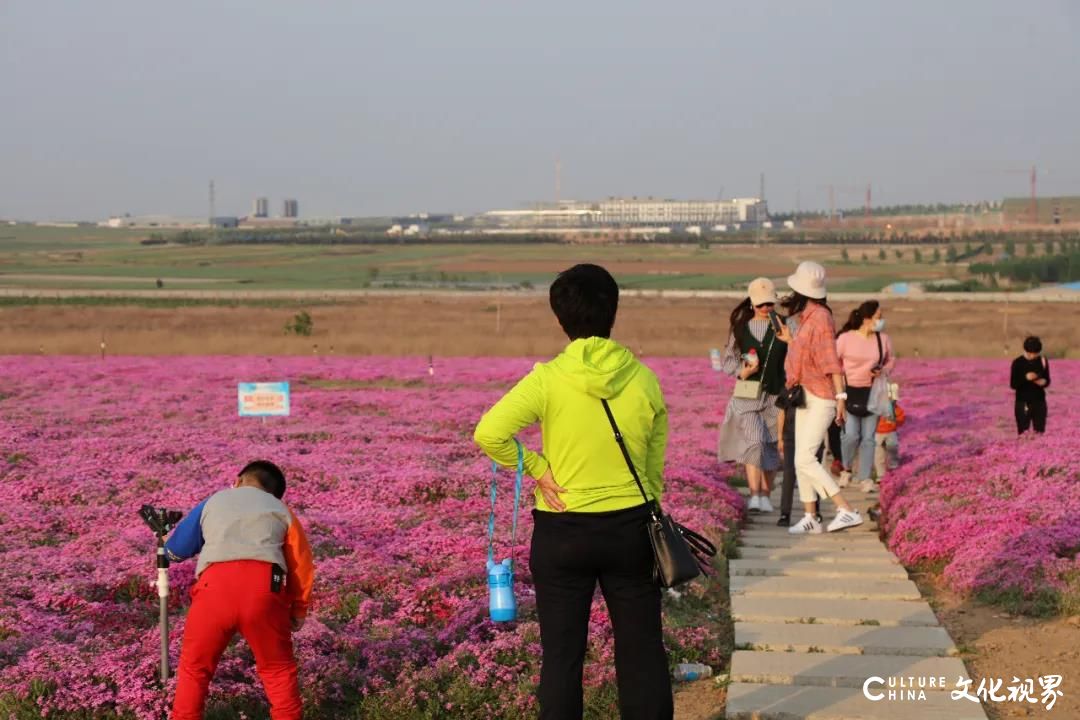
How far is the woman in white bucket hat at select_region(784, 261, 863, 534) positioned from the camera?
1185cm

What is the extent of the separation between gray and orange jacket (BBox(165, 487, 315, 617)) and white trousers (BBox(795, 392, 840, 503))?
21.2ft

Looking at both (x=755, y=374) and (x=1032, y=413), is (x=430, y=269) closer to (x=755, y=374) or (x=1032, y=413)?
(x=1032, y=413)

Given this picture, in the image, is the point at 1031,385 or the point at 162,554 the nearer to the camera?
the point at 162,554

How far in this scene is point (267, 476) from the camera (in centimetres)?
677

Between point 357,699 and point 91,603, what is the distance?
101 inches

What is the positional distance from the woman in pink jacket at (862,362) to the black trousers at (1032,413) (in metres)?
3.13

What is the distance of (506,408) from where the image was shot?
5.92m

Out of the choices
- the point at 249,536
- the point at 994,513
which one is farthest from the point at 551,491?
the point at 994,513

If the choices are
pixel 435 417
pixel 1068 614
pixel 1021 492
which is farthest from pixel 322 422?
pixel 1068 614

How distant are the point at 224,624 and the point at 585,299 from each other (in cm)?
228

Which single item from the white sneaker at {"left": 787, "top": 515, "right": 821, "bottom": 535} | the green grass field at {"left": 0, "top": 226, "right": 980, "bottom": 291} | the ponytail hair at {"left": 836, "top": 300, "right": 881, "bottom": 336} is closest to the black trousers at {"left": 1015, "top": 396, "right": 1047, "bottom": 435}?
the ponytail hair at {"left": 836, "top": 300, "right": 881, "bottom": 336}

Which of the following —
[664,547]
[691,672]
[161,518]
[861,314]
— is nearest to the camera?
[664,547]

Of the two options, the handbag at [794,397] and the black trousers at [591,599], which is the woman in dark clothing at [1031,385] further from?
the black trousers at [591,599]

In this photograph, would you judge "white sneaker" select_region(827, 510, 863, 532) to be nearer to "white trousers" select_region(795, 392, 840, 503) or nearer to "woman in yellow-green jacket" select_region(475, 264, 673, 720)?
"white trousers" select_region(795, 392, 840, 503)
